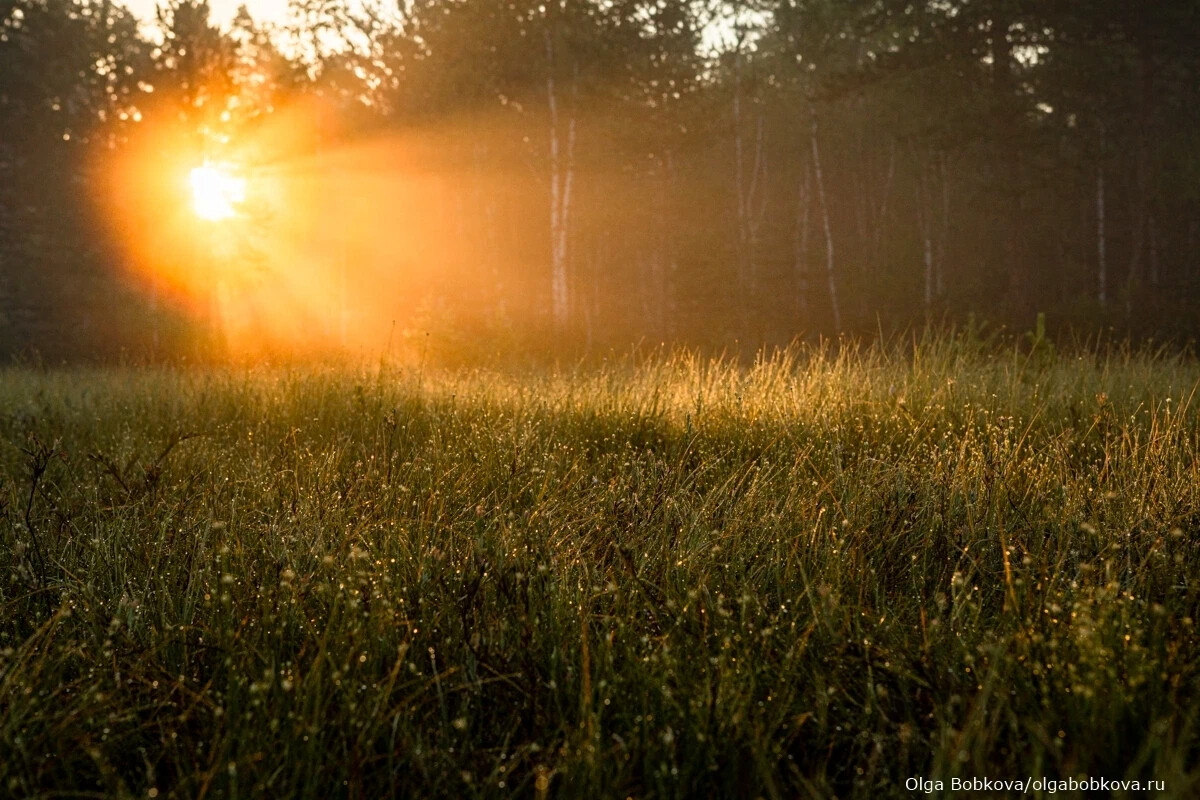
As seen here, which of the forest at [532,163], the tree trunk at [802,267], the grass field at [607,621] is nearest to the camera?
the grass field at [607,621]

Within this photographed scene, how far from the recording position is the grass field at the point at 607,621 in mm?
1987

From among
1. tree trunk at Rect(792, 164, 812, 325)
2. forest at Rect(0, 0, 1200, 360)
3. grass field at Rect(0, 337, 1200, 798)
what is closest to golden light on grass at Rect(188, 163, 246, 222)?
forest at Rect(0, 0, 1200, 360)

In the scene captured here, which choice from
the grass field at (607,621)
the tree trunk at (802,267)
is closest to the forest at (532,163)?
the tree trunk at (802,267)

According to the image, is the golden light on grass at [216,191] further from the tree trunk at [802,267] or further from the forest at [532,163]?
the tree trunk at [802,267]

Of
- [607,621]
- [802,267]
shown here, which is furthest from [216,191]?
[607,621]

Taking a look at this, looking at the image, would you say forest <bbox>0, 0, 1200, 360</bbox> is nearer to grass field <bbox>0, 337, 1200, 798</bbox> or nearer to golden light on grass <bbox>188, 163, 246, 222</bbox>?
golden light on grass <bbox>188, 163, 246, 222</bbox>

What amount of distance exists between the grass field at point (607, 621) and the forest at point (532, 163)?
11200mm

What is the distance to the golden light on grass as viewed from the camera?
20344mm

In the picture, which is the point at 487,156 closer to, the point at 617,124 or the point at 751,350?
the point at 617,124

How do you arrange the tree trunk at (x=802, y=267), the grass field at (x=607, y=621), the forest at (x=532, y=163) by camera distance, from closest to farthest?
the grass field at (x=607, y=621)
the forest at (x=532, y=163)
the tree trunk at (x=802, y=267)

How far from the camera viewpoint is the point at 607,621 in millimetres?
2566

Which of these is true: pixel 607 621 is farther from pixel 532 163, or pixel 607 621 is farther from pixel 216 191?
pixel 532 163

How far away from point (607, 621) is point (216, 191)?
21.0 metres

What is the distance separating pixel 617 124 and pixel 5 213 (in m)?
17.6
